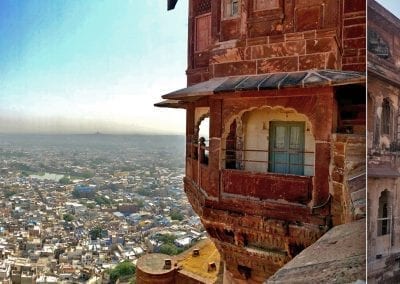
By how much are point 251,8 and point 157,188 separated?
7.38m

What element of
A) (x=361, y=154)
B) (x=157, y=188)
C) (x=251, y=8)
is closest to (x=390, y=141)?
(x=361, y=154)

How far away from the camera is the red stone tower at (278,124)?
2357 millimetres

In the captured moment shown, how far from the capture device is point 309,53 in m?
2.50

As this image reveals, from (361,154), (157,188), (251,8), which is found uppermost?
(251,8)

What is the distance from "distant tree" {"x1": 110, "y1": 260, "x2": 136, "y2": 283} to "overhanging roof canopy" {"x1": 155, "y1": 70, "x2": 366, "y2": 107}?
537 centimetres

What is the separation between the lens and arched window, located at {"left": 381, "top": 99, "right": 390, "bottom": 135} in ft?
5.87

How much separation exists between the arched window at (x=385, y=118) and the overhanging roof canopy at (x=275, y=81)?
29 centimetres

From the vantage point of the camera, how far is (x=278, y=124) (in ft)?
9.23

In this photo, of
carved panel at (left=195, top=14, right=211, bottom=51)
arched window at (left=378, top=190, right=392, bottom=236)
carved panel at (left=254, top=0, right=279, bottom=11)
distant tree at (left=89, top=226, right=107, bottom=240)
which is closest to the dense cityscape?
distant tree at (left=89, top=226, right=107, bottom=240)

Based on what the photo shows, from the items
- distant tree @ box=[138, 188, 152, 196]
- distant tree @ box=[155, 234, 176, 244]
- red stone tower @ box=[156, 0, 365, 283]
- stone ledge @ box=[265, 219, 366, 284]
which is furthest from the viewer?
distant tree @ box=[138, 188, 152, 196]

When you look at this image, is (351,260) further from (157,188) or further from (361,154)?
(157,188)

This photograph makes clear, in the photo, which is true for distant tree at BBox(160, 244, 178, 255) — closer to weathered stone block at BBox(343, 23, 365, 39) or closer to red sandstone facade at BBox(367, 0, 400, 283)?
weathered stone block at BBox(343, 23, 365, 39)

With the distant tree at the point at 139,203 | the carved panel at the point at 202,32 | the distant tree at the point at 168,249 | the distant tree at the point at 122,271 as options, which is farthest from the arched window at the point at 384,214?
the distant tree at the point at 139,203

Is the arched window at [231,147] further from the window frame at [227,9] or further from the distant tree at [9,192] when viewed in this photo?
the distant tree at [9,192]
